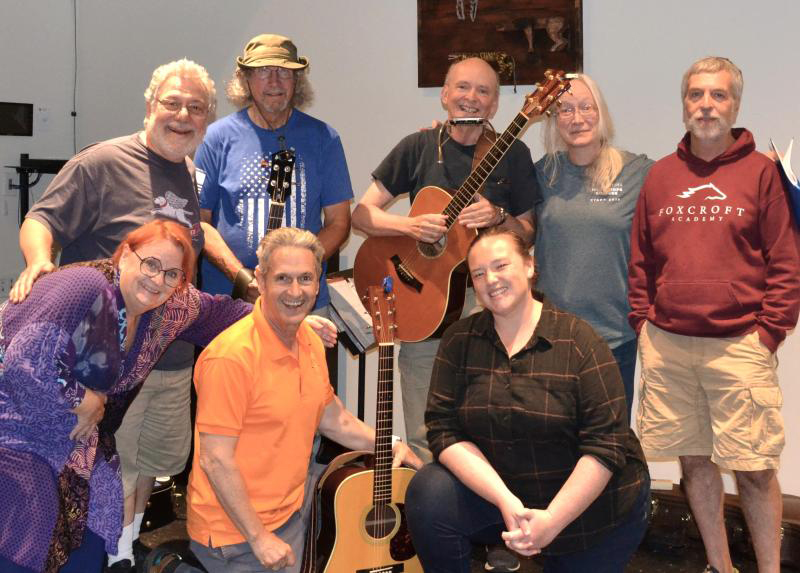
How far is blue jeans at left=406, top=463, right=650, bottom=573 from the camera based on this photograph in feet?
8.04

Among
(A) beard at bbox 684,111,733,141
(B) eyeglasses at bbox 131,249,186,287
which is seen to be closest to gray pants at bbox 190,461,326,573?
(B) eyeglasses at bbox 131,249,186,287

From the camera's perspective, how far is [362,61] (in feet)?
14.6

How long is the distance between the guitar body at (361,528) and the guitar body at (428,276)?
0.56 meters

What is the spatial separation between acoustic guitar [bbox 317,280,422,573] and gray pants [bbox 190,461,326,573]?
0.34 ft

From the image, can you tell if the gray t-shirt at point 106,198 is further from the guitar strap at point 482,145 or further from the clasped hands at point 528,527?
the clasped hands at point 528,527

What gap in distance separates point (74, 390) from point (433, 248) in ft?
4.48

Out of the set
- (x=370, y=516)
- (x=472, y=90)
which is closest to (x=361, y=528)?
(x=370, y=516)

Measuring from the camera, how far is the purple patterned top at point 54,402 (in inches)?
84.7

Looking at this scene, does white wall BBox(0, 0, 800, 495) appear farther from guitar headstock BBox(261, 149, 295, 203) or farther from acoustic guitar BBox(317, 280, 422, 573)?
acoustic guitar BBox(317, 280, 422, 573)

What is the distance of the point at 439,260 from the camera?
10.5 feet

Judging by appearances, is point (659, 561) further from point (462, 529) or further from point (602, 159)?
point (602, 159)

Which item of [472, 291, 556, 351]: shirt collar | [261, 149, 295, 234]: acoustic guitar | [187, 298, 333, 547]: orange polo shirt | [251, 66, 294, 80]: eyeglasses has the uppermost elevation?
[251, 66, 294, 80]: eyeglasses

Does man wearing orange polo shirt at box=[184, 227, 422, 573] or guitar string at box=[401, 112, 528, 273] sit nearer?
man wearing orange polo shirt at box=[184, 227, 422, 573]

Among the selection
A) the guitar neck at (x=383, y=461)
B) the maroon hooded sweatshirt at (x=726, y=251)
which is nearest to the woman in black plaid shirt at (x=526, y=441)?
the guitar neck at (x=383, y=461)
